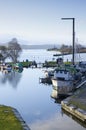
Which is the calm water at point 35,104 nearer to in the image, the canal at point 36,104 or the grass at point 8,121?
the canal at point 36,104

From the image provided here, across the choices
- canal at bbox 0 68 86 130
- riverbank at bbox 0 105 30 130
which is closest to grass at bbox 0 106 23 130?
riverbank at bbox 0 105 30 130

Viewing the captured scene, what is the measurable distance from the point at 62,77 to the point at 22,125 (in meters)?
25.8

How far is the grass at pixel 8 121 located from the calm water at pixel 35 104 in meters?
2.26

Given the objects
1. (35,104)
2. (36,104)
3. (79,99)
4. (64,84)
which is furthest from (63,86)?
(79,99)

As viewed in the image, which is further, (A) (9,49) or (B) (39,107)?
(A) (9,49)

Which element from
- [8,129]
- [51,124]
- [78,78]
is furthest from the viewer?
[78,78]

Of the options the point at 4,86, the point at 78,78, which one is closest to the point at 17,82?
the point at 4,86

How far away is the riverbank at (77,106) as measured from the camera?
121 ft

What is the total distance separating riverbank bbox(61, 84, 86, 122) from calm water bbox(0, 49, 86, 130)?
71 cm

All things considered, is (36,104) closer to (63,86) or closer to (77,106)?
(63,86)

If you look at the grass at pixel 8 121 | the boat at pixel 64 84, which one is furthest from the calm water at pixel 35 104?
the grass at pixel 8 121

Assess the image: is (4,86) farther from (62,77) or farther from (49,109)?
(49,109)

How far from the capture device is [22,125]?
3159cm

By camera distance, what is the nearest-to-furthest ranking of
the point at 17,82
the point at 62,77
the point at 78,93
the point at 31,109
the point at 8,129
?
the point at 8,129 < the point at 31,109 < the point at 78,93 < the point at 62,77 < the point at 17,82
